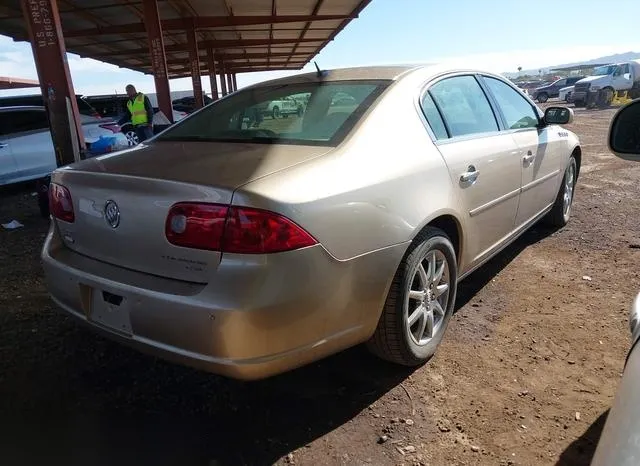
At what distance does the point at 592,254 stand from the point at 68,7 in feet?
42.0

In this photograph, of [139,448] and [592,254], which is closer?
[139,448]

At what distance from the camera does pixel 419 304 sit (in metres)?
2.63

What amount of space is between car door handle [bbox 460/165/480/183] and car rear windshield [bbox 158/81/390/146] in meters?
0.67

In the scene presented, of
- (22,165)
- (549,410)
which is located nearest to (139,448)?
(549,410)

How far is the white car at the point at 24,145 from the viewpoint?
793 cm

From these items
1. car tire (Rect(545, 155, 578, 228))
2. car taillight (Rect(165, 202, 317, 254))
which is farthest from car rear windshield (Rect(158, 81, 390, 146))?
car tire (Rect(545, 155, 578, 228))

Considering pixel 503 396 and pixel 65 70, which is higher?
pixel 65 70

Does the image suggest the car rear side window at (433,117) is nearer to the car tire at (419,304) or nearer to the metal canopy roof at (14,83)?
the car tire at (419,304)

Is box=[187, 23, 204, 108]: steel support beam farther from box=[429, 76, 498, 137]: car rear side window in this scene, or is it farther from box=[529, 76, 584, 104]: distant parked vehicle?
box=[529, 76, 584, 104]: distant parked vehicle

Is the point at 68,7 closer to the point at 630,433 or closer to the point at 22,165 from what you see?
the point at 22,165

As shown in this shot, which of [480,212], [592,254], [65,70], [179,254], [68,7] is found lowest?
[592,254]

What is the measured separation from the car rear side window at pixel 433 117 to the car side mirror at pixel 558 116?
1745 mm

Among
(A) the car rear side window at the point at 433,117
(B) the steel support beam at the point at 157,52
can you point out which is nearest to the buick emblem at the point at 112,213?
(A) the car rear side window at the point at 433,117

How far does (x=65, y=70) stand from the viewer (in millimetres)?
7188
